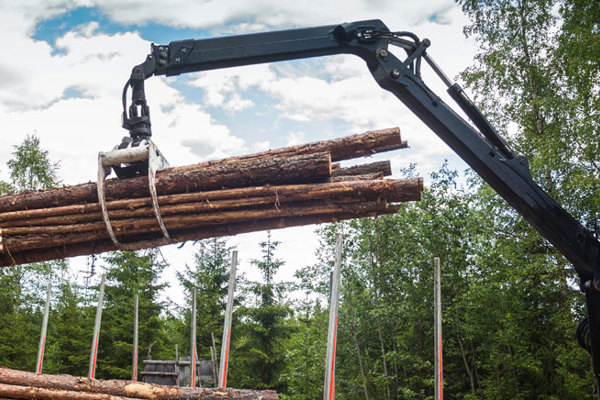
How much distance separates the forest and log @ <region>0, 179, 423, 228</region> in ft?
29.3

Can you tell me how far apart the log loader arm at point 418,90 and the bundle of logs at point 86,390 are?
201 cm

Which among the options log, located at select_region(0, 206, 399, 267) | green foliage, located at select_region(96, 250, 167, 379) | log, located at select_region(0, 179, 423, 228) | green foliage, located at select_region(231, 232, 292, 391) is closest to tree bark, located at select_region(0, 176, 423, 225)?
log, located at select_region(0, 179, 423, 228)

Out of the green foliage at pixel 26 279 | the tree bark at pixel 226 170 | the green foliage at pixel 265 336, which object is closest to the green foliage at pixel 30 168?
the green foliage at pixel 26 279

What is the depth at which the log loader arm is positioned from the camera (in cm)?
402

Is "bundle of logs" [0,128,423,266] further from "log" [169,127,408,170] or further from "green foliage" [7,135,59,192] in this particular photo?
"green foliage" [7,135,59,192]

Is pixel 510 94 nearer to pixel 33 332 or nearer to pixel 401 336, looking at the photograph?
pixel 401 336

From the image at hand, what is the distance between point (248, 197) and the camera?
3.66m

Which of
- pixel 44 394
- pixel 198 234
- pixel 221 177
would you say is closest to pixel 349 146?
pixel 221 177

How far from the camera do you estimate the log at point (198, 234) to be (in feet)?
12.4

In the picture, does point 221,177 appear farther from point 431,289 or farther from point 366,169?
point 431,289

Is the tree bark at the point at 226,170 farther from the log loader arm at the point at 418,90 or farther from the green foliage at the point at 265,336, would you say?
the green foliage at the point at 265,336

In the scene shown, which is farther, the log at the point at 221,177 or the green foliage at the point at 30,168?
the green foliage at the point at 30,168

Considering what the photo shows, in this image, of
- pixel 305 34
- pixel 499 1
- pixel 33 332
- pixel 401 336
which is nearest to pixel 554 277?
pixel 401 336

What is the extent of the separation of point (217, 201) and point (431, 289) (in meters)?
13.2
